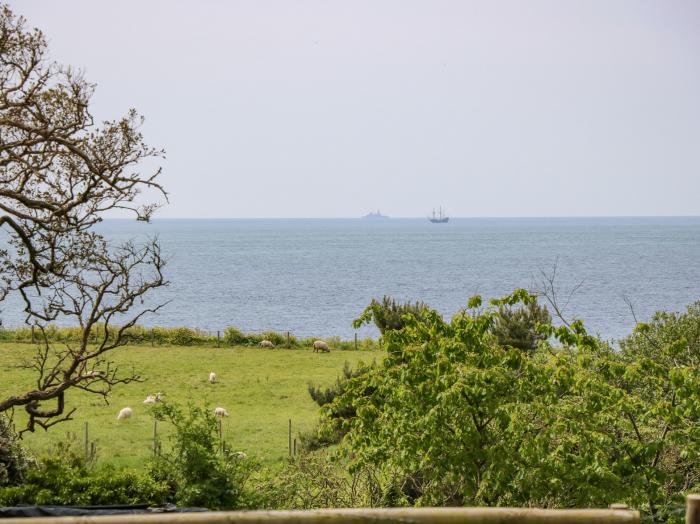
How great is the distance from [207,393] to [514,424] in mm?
21418

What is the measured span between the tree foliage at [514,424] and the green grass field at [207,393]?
14016 mm

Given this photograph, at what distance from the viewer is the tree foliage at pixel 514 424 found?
11.6 m

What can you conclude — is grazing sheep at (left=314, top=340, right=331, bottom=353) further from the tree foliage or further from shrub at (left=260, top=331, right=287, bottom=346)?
the tree foliage

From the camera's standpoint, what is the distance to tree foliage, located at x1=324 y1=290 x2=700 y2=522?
38.0ft

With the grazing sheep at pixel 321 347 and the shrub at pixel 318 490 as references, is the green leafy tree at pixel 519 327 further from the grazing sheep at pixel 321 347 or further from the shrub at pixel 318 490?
the grazing sheep at pixel 321 347

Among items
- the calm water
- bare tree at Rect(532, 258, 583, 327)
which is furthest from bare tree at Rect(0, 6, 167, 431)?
the calm water

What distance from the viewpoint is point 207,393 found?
3147 centimetres

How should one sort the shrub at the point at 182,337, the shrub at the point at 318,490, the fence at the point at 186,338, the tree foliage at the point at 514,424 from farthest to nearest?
the shrub at the point at 182,337 < the fence at the point at 186,338 < the shrub at the point at 318,490 < the tree foliage at the point at 514,424

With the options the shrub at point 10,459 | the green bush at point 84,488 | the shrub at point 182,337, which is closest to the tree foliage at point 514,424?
the green bush at point 84,488

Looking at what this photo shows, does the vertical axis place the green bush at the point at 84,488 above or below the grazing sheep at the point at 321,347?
above

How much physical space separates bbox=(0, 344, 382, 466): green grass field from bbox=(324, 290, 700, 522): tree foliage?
14.0m

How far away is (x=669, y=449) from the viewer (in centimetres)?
1477

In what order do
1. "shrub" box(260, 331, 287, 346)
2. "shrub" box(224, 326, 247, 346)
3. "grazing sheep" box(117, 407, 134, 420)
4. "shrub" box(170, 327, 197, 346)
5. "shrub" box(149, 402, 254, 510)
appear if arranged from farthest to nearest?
"shrub" box(260, 331, 287, 346), "shrub" box(224, 326, 247, 346), "shrub" box(170, 327, 197, 346), "grazing sheep" box(117, 407, 134, 420), "shrub" box(149, 402, 254, 510)

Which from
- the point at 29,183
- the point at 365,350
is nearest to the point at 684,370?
the point at 29,183
